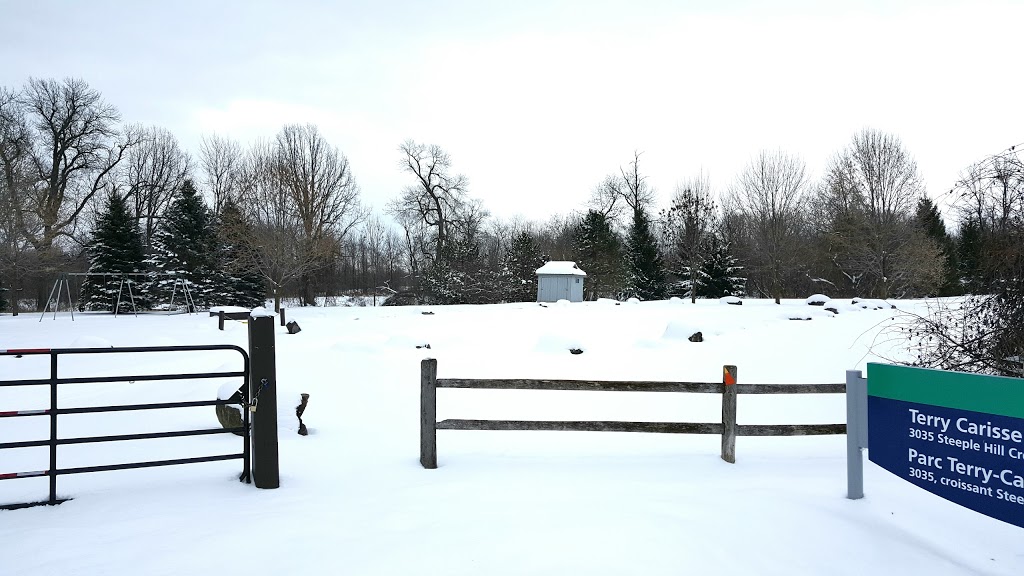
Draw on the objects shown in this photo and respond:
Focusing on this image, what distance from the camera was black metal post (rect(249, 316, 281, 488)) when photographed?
5.09 metres

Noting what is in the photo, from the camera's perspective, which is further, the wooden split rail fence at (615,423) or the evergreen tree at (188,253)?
the evergreen tree at (188,253)

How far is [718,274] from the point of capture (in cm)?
4034

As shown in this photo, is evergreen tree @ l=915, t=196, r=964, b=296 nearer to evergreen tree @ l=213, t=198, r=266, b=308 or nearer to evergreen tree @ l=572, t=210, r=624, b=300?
evergreen tree @ l=572, t=210, r=624, b=300

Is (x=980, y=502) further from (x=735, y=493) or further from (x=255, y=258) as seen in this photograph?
(x=255, y=258)

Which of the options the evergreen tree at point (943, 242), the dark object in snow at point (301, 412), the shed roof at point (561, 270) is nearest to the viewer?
the dark object in snow at point (301, 412)

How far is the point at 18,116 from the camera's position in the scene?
35.1m

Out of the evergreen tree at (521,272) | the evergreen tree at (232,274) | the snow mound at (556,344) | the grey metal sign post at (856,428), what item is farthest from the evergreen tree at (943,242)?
the evergreen tree at (232,274)

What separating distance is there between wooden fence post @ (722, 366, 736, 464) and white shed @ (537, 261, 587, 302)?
30630 mm

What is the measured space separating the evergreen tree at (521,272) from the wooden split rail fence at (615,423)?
3578 cm

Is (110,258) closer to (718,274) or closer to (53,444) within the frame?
(53,444)

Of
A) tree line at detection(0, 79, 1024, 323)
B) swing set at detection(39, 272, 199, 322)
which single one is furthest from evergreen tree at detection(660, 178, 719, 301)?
swing set at detection(39, 272, 199, 322)

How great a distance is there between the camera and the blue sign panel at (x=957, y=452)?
11.8 feet

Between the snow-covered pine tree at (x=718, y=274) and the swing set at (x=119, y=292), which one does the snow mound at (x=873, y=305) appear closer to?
the snow-covered pine tree at (x=718, y=274)

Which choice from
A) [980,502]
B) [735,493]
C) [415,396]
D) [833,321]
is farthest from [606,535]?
[833,321]
